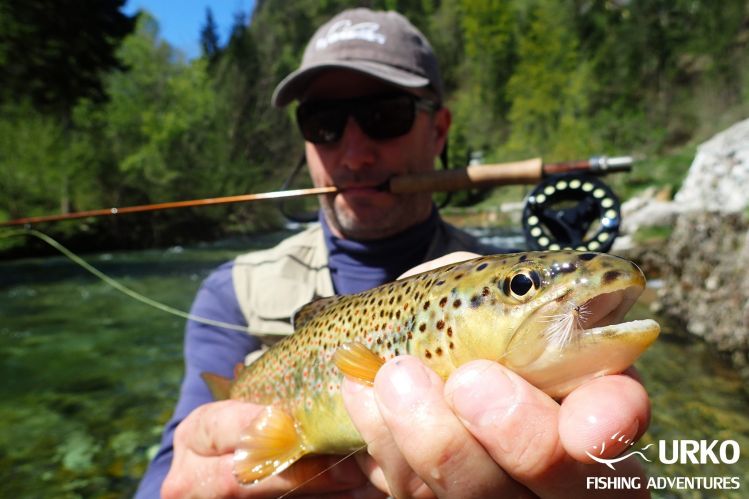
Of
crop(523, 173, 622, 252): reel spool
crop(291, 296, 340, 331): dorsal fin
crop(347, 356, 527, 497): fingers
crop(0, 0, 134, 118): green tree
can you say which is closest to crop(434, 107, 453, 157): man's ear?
crop(523, 173, 622, 252): reel spool

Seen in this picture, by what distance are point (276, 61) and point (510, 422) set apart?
156ft

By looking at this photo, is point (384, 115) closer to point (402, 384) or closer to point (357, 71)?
point (357, 71)

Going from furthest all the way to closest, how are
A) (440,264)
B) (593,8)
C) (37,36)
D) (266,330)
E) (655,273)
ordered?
(593,8), (37,36), (655,273), (266,330), (440,264)

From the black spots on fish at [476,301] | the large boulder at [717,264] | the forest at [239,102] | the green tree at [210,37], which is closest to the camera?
the black spots on fish at [476,301]

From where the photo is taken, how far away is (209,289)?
2.45 metres

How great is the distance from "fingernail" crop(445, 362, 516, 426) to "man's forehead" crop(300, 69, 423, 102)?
1644mm

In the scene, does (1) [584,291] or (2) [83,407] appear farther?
(2) [83,407]

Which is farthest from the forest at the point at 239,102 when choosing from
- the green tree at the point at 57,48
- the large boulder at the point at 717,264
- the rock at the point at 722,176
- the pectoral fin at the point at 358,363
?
the rock at the point at 722,176

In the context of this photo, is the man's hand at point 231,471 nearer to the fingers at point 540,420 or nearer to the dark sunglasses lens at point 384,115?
the fingers at point 540,420

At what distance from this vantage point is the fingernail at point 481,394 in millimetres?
944

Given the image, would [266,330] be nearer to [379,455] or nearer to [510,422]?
[379,455]

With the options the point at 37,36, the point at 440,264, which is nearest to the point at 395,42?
the point at 440,264

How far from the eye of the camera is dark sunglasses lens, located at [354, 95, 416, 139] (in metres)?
2.34

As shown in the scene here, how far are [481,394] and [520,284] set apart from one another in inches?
9.1
